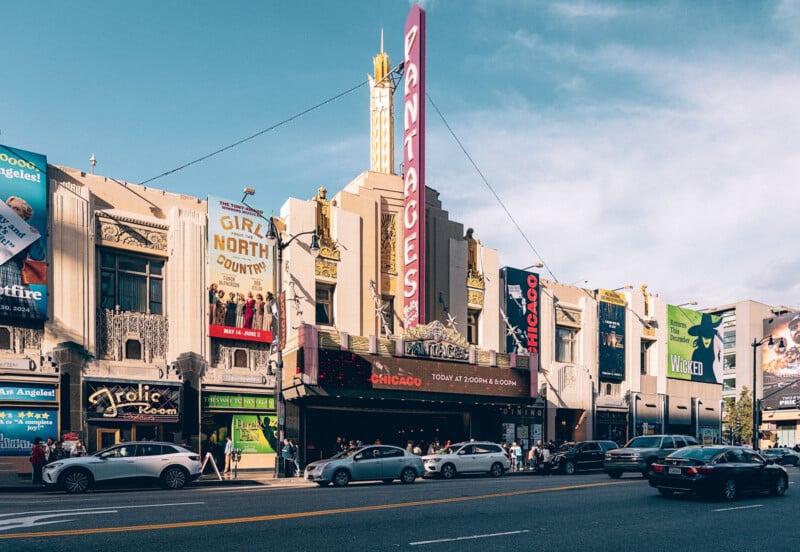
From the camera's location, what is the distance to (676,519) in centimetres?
1514

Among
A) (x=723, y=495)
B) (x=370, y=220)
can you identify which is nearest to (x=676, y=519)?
(x=723, y=495)

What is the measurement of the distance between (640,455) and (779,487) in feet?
25.1

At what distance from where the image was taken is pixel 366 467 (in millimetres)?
24906

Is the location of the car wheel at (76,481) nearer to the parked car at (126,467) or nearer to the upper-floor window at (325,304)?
the parked car at (126,467)

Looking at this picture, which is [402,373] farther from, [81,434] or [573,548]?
[573,548]

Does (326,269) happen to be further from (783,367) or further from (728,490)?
(783,367)

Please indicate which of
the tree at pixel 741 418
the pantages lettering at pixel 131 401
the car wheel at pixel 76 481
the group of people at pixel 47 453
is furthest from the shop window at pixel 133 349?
the tree at pixel 741 418

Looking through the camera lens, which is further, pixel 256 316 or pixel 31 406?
pixel 256 316

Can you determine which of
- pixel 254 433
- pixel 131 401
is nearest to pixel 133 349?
pixel 131 401

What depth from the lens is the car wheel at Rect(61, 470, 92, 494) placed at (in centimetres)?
2111

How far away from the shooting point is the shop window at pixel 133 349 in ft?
101

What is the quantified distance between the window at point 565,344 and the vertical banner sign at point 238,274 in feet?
69.9

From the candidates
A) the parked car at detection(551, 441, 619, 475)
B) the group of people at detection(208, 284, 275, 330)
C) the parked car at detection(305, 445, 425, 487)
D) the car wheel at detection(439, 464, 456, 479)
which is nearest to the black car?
the parked car at detection(305, 445, 425, 487)

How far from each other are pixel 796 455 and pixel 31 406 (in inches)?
1626
